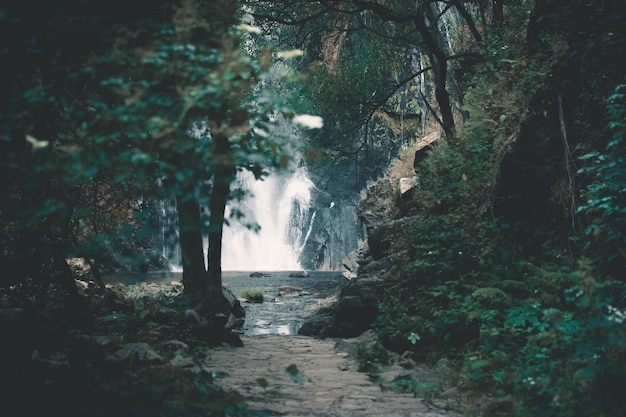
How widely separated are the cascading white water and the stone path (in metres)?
42.8

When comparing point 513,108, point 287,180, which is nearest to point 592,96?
point 513,108

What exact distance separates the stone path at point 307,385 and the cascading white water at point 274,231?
42.8 metres

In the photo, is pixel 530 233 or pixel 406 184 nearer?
pixel 530 233

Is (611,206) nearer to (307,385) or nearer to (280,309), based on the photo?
(307,385)

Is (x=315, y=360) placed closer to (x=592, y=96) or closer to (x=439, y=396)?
(x=439, y=396)

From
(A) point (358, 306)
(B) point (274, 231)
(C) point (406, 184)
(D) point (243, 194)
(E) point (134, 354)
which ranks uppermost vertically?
(B) point (274, 231)

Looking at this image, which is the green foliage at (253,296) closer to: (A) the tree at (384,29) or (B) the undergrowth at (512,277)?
(A) the tree at (384,29)

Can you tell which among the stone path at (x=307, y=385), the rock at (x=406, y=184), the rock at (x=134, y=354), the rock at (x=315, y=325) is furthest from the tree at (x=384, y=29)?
the rock at (x=134, y=354)

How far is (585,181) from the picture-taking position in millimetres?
6676

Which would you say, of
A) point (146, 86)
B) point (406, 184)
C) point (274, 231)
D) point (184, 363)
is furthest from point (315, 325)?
point (274, 231)

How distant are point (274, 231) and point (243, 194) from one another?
166ft

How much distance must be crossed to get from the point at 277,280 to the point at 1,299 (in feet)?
91.6

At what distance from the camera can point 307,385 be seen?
6559mm

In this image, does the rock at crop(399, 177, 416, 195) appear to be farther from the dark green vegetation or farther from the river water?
the river water
